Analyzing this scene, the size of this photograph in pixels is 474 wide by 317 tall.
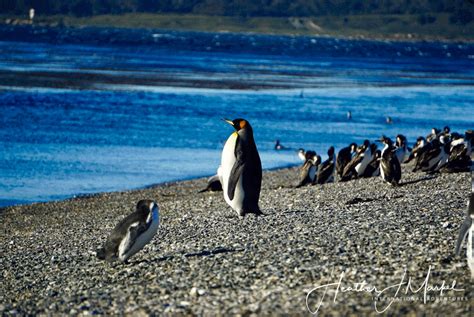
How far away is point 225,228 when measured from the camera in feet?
41.1

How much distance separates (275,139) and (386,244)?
22806 millimetres

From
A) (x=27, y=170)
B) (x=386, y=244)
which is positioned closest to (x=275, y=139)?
(x=27, y=170)

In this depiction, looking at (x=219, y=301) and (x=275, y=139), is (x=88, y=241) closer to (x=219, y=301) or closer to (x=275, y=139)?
(x=219, y=301)

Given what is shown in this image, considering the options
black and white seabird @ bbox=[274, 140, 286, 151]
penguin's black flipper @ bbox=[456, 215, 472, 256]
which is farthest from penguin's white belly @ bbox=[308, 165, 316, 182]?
penguin's black flipper @ bbox=[456, 215, 472, 256]

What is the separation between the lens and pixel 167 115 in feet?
125

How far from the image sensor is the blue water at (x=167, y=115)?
25.4 m

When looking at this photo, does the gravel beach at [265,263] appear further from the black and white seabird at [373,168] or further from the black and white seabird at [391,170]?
the black and white seabird at [373,168]

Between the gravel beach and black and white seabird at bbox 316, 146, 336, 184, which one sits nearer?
the gravel beach

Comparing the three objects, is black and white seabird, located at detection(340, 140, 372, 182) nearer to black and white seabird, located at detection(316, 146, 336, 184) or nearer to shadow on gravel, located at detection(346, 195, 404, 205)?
black and white seabird, located at detection(316, 146, 336, 184)

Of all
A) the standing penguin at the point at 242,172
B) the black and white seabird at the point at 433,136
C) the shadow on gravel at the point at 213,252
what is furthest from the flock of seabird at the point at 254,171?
the black and white seabird at the point at 433,136

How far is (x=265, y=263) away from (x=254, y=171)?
4.13 metres

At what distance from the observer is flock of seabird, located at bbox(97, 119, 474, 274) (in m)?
10.1

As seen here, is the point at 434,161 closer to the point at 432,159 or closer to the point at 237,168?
the point at 432,159
